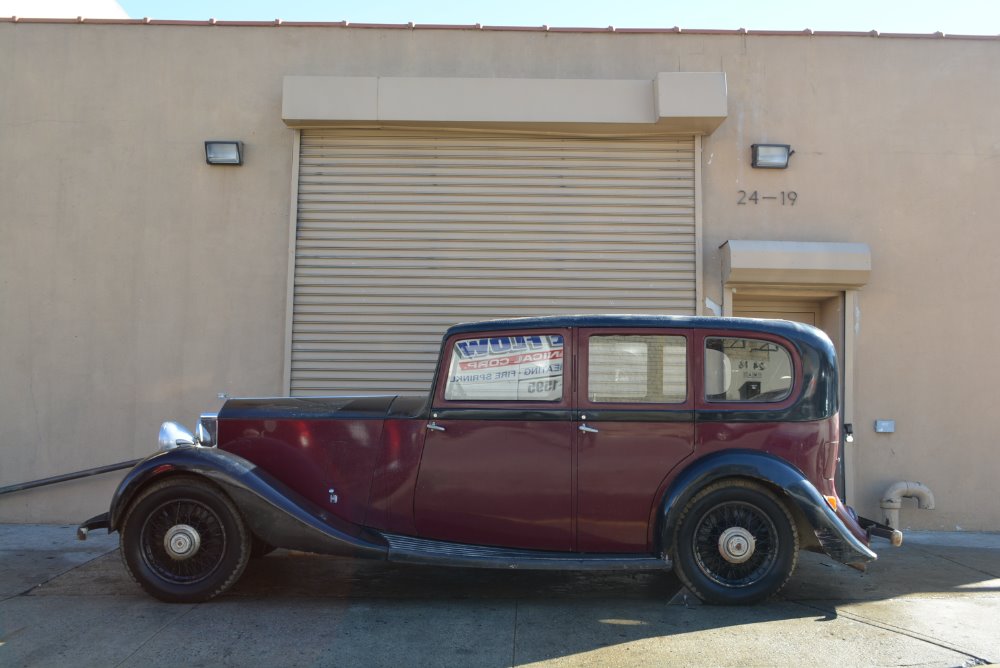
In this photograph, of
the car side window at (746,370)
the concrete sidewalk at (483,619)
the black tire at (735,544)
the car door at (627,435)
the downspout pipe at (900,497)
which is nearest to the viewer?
the concrete sidewalk at (483,619)

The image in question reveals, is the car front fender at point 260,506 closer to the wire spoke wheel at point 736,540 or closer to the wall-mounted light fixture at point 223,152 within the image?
the wire spoke wheel at point 736,540

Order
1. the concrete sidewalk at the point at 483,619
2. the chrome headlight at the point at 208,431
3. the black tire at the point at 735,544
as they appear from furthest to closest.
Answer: the chrome headlight at the point at 208,431 < the black tire at the point at 735,544 < the concrete sidewalk at the point at 483,619

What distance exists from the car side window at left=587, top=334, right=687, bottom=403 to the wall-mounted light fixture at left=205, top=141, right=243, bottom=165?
4.68 m

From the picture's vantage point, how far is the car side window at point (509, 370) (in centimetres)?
547

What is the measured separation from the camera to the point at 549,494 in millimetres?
5344

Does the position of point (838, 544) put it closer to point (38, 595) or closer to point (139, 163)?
point (38, 595)

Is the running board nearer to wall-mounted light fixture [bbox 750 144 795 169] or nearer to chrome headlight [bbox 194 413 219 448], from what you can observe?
chrome headlight [bbox 194 413 219 448]

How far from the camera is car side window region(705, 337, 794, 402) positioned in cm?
542

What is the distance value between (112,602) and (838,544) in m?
4.61

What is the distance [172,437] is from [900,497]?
649 cm

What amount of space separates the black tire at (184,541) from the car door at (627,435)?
223 cm

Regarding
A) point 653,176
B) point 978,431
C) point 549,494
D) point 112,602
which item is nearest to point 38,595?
point 112,602

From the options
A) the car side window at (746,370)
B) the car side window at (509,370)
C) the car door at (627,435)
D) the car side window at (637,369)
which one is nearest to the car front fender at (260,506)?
the car side window at (509,370)

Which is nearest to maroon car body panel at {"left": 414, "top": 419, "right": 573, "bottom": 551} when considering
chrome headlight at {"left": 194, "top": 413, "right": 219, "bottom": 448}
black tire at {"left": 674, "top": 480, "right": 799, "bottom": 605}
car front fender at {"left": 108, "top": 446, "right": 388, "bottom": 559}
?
car front fender at {"left": 108, "top": 446, "right": 388, "bottom": 559}
